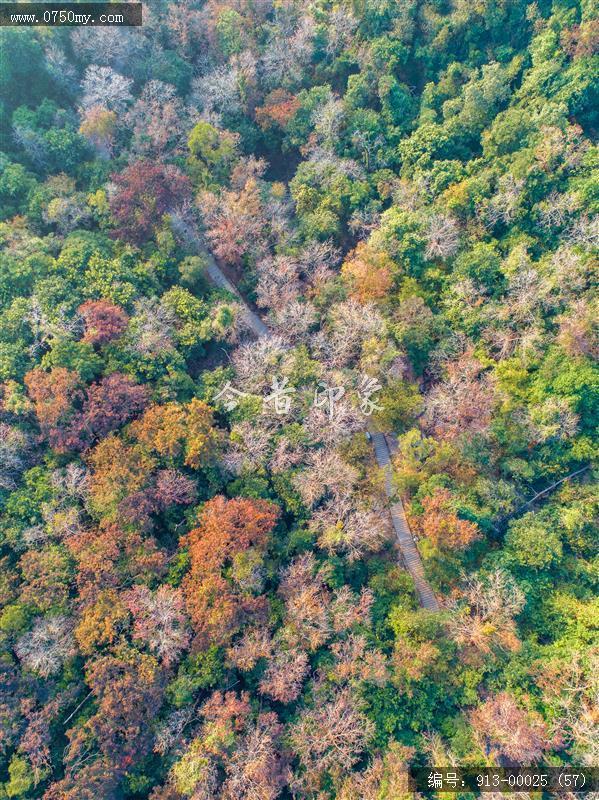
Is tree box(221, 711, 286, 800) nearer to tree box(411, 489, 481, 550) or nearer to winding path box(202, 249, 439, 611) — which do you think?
winding path box(202, 249, 439, 611)

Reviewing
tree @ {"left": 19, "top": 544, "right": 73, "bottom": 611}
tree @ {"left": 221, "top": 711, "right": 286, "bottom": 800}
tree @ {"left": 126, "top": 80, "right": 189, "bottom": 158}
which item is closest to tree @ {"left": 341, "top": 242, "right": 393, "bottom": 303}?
tree @ {"left": 126, "top": 80, "right": 189, "bottom": 158}

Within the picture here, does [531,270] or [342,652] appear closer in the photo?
[342,652]

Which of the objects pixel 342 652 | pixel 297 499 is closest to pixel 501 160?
pixel 297 499

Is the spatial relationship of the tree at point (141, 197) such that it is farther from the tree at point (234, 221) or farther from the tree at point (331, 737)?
the tree at point (331, 737)

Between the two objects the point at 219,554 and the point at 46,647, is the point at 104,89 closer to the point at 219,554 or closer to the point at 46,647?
the point at 219,554

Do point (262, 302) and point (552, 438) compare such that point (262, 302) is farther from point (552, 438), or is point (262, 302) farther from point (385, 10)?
point (385, 10)

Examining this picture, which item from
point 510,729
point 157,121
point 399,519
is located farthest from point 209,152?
point 510,729
